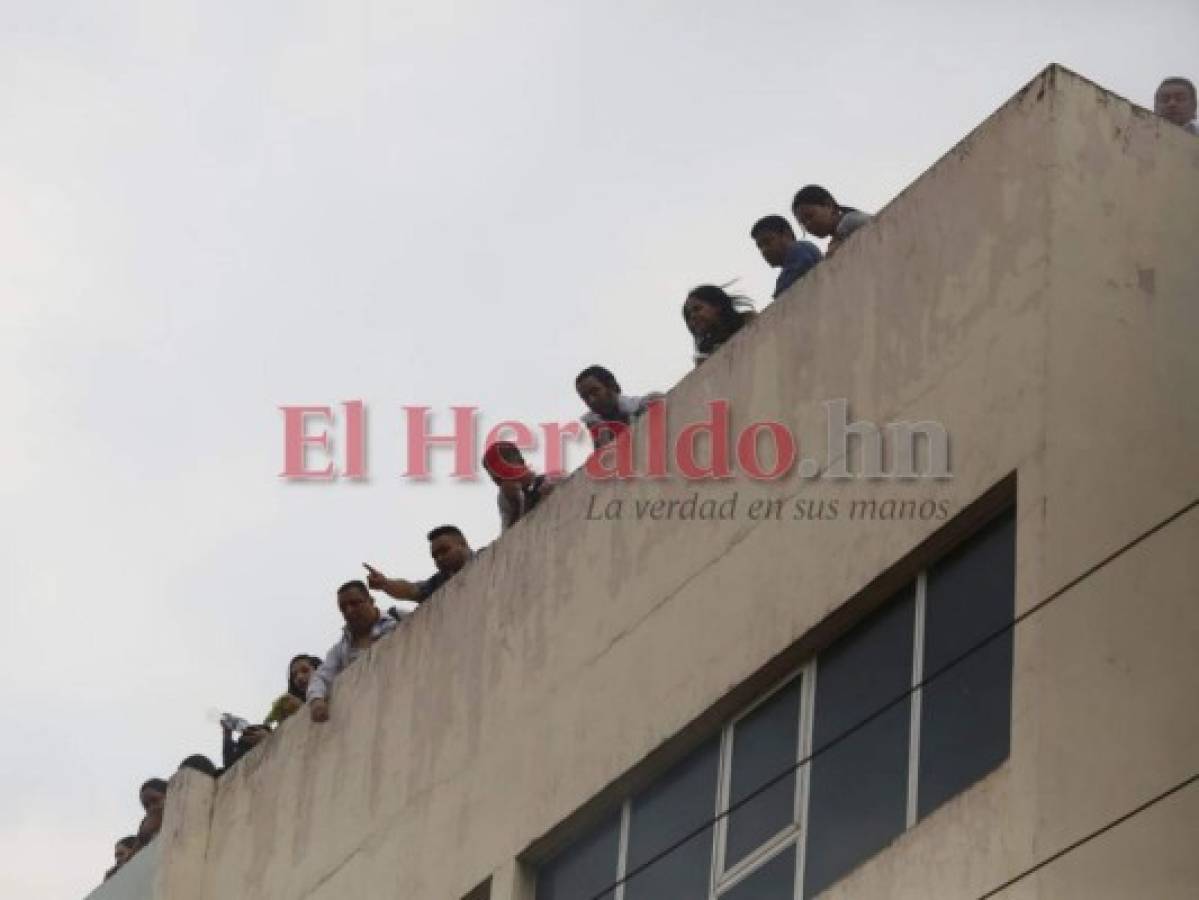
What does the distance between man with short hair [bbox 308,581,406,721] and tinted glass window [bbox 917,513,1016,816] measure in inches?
249

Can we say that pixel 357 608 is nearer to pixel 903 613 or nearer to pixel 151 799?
pixel 151 799

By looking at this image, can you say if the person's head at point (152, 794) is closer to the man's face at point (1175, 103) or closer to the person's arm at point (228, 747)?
the person's arm at point (228, 747)

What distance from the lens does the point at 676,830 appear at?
19.5 meters

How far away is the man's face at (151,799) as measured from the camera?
25719 millimetres

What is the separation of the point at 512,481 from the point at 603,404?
0.95 m

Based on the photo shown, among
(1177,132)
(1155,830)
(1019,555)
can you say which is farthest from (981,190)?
(1155,830)

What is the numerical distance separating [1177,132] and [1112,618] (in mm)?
2934

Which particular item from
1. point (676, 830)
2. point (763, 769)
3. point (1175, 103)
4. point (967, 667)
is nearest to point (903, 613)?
point (967, 667)

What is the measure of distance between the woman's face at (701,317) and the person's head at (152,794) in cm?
679

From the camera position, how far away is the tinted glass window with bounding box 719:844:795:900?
1817 centimetres

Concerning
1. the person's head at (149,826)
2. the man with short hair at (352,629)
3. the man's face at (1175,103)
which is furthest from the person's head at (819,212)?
the person's head at (149,826)

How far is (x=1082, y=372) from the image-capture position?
1730 centimetres

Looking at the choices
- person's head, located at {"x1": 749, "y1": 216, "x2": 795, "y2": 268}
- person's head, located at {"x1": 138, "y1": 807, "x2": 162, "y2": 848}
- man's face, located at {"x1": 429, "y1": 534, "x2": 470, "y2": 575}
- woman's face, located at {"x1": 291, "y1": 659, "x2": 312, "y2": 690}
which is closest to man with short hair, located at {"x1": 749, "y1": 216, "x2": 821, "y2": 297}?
person's head, located at {"x1": 749, "y1": 216, "x2": 795, "y2": 268}

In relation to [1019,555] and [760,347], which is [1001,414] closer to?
[1019,555]
